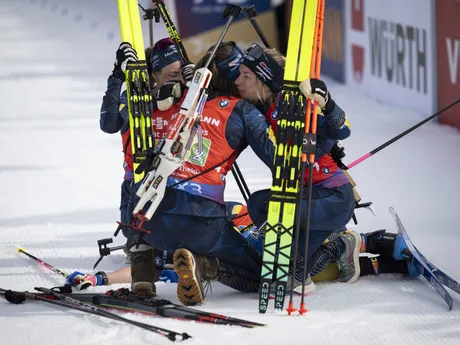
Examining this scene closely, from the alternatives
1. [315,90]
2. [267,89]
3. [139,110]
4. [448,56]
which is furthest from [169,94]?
[448,56]

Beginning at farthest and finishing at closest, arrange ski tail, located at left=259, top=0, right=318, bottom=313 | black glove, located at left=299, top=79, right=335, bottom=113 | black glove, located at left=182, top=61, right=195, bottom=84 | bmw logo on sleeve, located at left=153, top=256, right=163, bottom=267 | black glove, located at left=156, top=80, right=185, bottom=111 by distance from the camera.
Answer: black glove, located at left=182, top=61, right=195, bottom=84 < bmw logo on sleeve, located at left=153, top=256, right=163, bottom=267 < black glove, located at left=156, top=80, right=185, bottom=111 < ski tail, located at left=259, top=0, right=318, bottom=313 < black glove, located at left=299, top=79, right=335, bottom=113

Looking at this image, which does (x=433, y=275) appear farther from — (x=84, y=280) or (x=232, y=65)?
(x=84, y=280)

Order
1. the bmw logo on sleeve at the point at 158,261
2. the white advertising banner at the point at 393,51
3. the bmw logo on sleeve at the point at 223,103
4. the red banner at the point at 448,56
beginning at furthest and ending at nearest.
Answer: the white advertising banner at the point at 393,51 < the red banner at the point at 448,56 < the bmw logo on sleeve at the point at 158,261 < the bmw logo on sleeve at the point at 223,103

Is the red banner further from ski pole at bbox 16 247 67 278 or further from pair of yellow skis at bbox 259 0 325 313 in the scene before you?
pair of yellow skis at bbox 259 0 325 313

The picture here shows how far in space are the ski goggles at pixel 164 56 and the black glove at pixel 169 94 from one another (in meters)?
0.41

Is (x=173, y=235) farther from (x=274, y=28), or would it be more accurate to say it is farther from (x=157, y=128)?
(x=274, y=28)

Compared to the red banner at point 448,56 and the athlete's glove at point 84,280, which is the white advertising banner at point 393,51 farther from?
the athlete's glove at point 84,280

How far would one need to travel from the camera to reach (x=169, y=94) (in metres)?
5.48

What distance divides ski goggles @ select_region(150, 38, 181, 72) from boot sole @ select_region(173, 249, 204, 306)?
1333mm

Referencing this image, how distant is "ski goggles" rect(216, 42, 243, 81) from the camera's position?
530cm

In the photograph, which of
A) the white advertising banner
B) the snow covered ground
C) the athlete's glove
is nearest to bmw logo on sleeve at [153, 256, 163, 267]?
the snow covered ground

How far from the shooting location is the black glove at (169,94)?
547 cm

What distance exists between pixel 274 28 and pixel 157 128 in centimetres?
826

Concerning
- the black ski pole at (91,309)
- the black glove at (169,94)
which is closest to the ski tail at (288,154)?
the black ski pole at (91,309)
